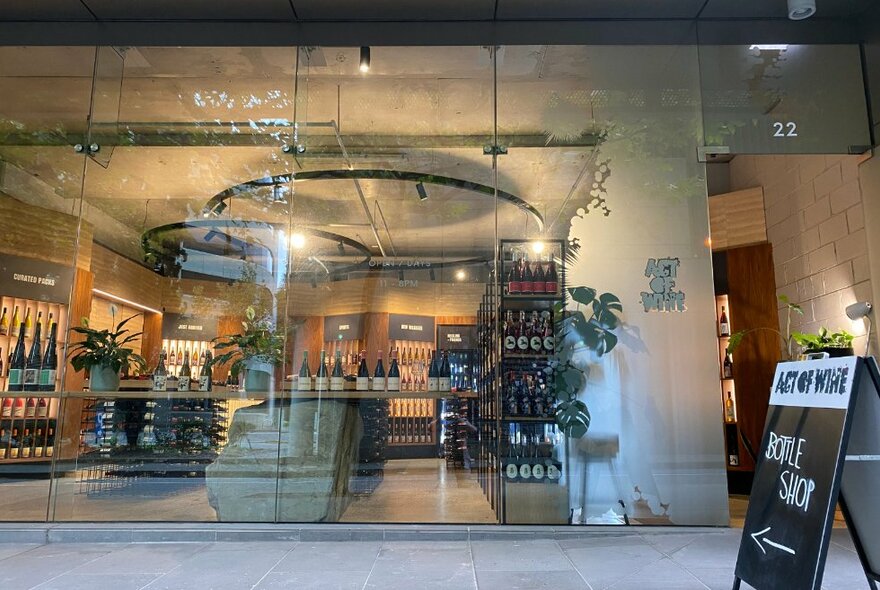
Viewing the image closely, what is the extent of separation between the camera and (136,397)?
4379 millimetres

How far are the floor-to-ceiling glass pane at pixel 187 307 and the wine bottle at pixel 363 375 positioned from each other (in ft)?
1.93

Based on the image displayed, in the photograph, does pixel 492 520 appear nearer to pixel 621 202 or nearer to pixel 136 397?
pixel 621 202

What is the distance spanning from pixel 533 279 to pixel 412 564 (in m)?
2.06

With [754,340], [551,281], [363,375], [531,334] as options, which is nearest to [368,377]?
[363,375]

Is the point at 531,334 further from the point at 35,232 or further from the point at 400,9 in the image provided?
the point at 35,232

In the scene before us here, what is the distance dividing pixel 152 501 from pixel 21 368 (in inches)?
56.5

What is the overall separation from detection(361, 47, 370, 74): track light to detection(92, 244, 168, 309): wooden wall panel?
8.53 ft

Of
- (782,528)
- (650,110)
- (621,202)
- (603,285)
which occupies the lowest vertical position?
(782,528)

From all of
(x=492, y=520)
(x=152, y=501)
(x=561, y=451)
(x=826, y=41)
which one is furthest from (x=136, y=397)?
(x=826, y=41)

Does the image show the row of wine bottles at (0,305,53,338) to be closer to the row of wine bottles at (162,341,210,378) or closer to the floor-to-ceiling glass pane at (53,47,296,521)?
the floor-to-ceiling glass pane at (53,47,296,521)

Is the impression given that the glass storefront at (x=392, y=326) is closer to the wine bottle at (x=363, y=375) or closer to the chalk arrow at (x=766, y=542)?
the wine bottle at (x=363, y=375)

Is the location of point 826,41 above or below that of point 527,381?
above

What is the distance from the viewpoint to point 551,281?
4.21 m

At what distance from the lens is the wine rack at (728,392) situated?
237 inches
